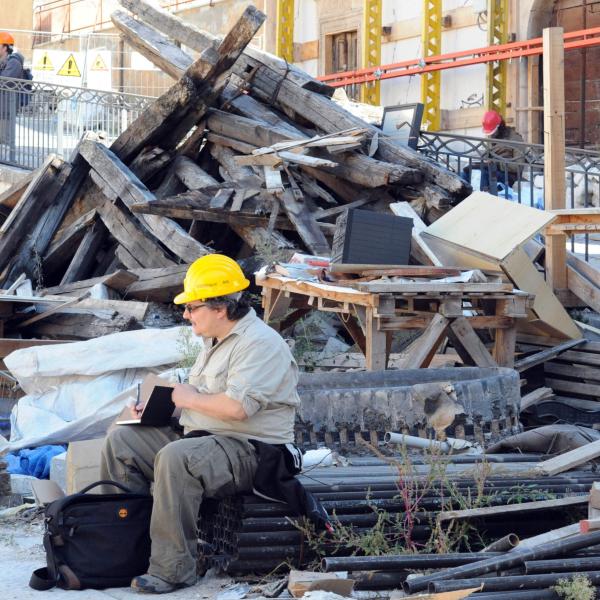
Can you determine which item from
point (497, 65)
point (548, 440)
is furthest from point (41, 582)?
point (497, 65)

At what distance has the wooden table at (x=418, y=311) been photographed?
7.83 m

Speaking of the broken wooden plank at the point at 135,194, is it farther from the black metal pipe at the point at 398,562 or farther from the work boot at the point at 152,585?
the black metal pipe at the point at 398,562

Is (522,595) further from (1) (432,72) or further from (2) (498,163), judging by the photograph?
(1) (432,72)

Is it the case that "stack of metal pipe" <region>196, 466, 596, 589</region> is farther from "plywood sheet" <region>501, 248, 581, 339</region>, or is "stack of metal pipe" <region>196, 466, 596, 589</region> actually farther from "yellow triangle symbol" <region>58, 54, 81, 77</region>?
"yellow triangle symbol" <region>58, 54, 81, 77</region>

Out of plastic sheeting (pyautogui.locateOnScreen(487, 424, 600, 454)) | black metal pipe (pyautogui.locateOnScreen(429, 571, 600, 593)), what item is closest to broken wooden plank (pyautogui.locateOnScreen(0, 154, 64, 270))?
plastic sheeting (pyautogui.locateOnScreen(487, 424, 600, 454))

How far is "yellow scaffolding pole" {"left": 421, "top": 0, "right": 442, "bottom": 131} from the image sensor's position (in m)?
22.8

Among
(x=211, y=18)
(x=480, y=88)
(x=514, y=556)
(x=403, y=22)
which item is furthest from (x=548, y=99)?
(x=211, y=18)

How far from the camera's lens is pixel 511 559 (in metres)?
4.59

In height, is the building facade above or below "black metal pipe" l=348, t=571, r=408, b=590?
above

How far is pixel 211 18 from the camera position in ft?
94.7

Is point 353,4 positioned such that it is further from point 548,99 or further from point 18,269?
point 548,99

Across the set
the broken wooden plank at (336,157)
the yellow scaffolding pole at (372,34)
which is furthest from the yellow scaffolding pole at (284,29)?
the broken wooden plank at (336,157)

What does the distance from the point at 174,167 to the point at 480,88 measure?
11.0 metres

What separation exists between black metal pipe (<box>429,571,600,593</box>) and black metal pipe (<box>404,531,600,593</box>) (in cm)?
5
